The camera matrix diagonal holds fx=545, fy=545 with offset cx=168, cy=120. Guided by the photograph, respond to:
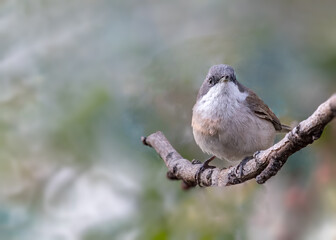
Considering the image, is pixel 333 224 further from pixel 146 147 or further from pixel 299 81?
pixel 146 147

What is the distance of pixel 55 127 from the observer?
1.37 m

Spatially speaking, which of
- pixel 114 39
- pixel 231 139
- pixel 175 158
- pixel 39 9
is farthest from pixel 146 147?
pixel 39 9

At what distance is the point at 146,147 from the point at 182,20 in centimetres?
46

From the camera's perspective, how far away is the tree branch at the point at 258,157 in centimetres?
81

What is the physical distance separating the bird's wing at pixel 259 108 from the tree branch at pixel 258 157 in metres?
0.22

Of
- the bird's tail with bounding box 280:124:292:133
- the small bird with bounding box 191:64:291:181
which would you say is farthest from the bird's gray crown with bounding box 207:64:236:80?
the bird's tail with bounding box 280:124:292:133

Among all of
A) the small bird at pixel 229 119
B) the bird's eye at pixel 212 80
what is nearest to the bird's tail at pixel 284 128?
the small bird at pixel 229 119

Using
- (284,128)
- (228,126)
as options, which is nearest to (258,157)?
(228,126)

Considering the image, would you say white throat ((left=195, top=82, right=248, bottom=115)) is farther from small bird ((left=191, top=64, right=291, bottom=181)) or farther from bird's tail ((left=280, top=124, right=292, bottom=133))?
bird's tail ((left=280, top=124, right=292, bottom=133))

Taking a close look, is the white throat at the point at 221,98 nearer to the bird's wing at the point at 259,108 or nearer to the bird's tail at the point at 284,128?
the bird's wing at the point at 259,108

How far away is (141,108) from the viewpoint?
1.53 m

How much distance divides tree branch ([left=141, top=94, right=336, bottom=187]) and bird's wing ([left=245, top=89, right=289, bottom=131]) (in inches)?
8.5

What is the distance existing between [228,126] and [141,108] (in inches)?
9.8

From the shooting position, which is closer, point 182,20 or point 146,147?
point 146,147
